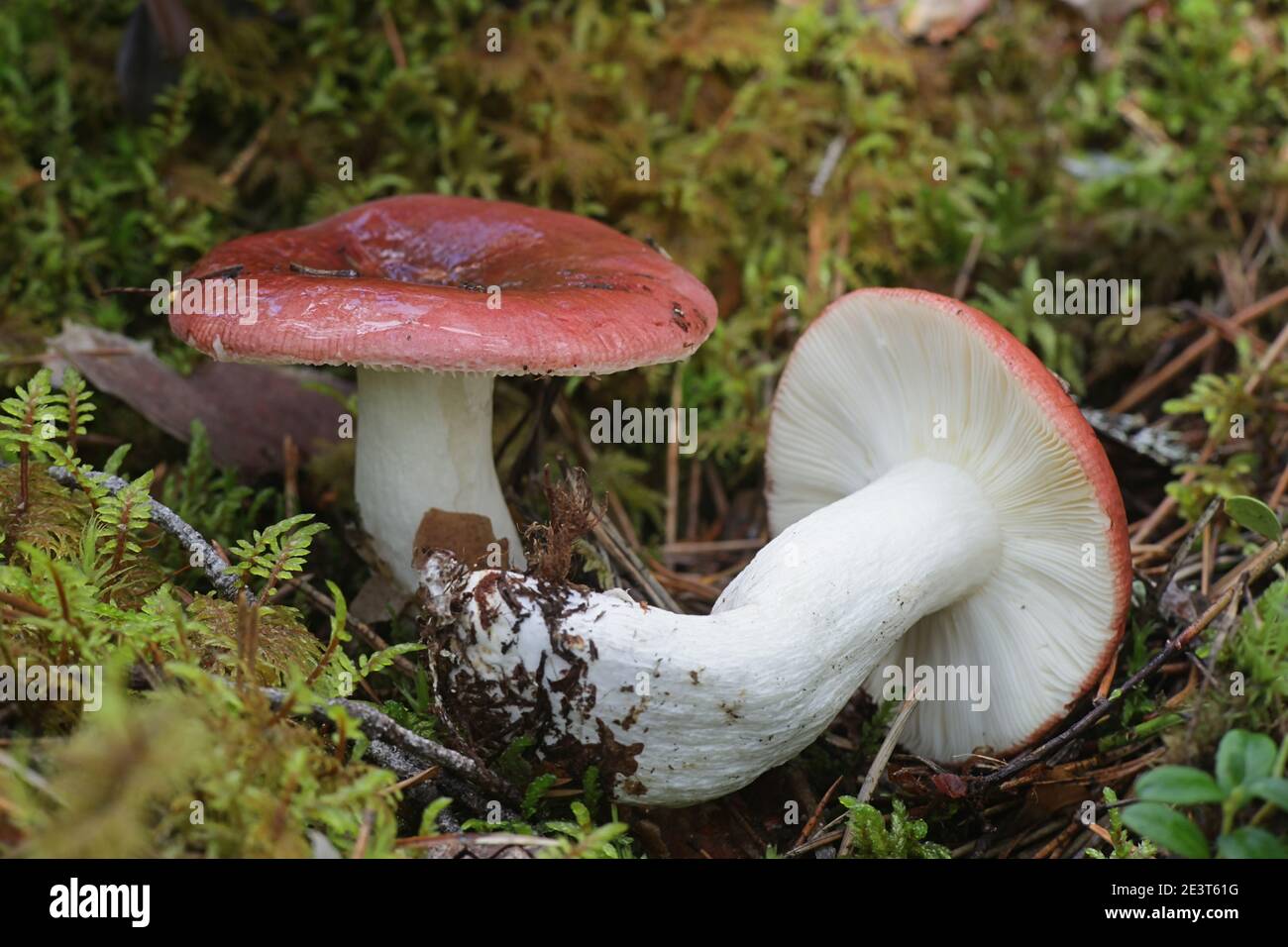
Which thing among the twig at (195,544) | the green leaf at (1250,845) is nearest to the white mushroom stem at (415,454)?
the twig at (195,544)

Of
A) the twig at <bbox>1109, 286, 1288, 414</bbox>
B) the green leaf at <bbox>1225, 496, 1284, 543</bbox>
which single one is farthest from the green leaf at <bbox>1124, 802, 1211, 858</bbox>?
the twig at <bbox>1109, 286, 1288, 414</bbox>

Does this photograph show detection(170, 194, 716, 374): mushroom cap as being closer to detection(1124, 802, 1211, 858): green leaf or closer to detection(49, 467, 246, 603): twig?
detection(49, 467, 246, 603): twig

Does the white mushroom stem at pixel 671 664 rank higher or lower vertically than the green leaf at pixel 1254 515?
lower

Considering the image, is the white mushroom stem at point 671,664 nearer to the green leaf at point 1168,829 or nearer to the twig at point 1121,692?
the twig at point 1121,692

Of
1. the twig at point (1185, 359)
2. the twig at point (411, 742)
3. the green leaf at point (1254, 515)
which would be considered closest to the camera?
the twig at point (411, 742)

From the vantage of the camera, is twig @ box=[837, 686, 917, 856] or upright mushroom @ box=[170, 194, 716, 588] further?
twig @ box=[837, 686, 917, 856]
